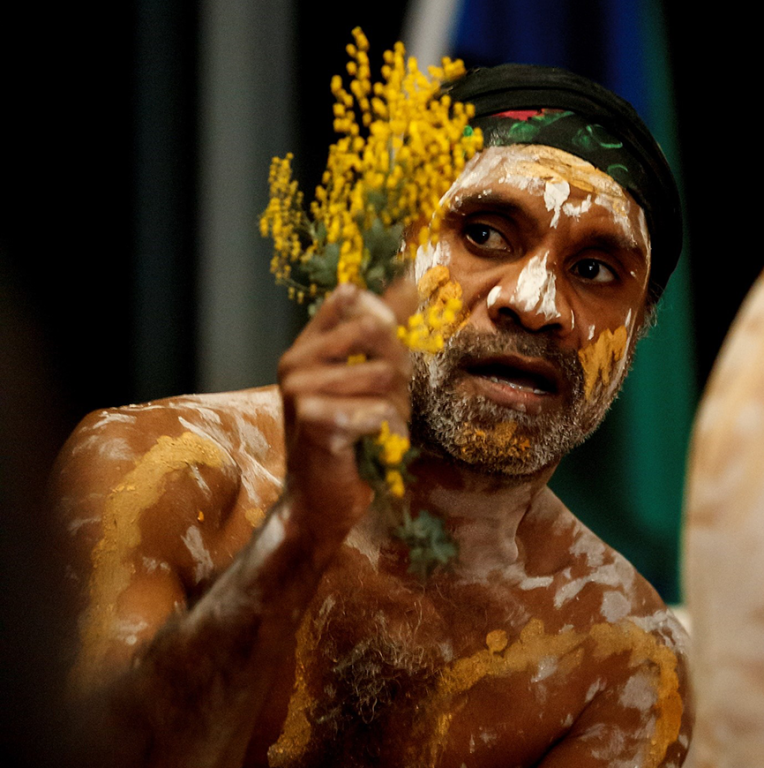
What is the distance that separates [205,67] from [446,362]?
1.08m

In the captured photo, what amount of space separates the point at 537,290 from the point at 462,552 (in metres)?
0.39

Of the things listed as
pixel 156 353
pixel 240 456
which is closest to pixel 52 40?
pixel 156 353

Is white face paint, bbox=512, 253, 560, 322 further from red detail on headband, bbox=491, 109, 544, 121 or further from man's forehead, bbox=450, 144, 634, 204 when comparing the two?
red detail on headband, bbox=491, 109, 544, 121

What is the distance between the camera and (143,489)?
97cm

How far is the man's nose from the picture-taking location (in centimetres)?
108

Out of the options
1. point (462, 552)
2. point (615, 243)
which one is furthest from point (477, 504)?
point (615, 243)

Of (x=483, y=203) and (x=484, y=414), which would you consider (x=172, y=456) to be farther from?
(x=483, y=203)

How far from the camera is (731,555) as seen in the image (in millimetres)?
563

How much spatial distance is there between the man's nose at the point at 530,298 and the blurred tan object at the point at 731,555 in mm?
476

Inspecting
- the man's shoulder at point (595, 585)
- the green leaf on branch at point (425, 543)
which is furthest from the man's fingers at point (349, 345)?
the man's shoulder at point (595, 585)

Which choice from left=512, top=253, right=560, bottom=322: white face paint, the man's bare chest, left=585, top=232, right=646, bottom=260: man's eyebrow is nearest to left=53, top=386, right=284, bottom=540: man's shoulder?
the man's bare chest

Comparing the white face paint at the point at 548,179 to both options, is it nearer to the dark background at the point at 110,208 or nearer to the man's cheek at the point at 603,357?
the man's cheek at the point at 603,357

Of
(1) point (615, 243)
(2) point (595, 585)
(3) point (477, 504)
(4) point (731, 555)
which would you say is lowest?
(2) point (595, 585)

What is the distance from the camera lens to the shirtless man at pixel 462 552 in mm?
788
